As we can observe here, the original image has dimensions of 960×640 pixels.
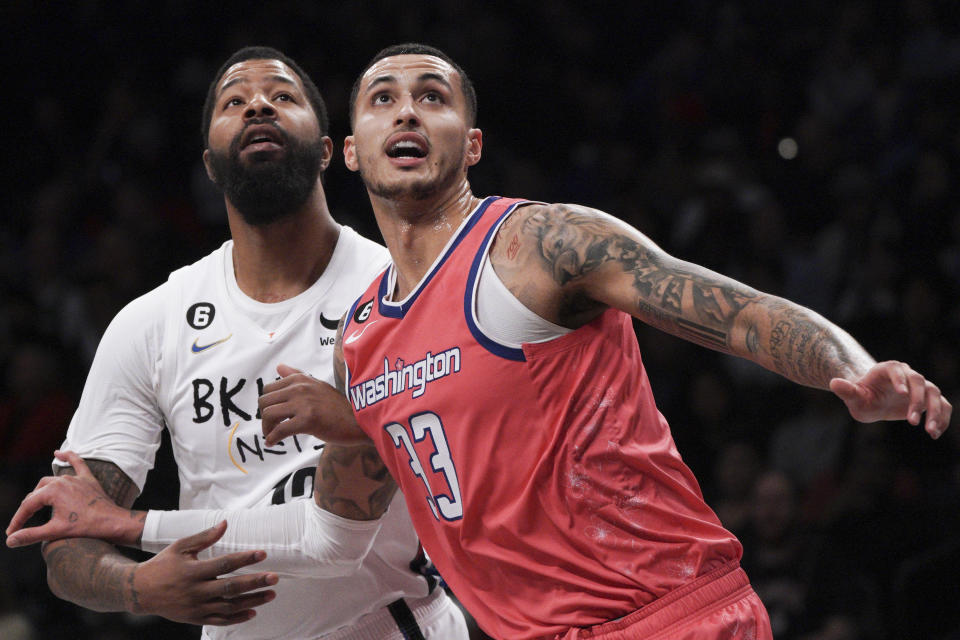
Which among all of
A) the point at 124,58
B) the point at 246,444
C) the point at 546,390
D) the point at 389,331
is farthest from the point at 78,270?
the point at 546,390

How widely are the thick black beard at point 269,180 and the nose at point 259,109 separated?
0.19 feet

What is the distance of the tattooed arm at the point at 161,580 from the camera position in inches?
114

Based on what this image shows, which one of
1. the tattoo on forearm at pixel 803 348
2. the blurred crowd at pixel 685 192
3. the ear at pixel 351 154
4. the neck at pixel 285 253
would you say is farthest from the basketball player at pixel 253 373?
the blurred crowd at pixel 685 192

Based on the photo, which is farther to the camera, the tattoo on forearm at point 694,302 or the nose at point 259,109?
the nose at point 259,109

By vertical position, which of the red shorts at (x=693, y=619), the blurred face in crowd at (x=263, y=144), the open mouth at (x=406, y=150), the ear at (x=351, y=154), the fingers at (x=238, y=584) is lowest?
the red shorts at (x=693, y=619)

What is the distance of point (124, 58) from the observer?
319 inches

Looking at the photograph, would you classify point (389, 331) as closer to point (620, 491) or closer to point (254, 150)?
point (620, 491)

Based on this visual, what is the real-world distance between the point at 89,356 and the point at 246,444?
12.3 feet

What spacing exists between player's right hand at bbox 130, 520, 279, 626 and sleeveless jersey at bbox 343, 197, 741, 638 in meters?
0.60

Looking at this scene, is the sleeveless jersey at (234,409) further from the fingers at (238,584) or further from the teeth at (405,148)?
A: the teeth at (405,148)

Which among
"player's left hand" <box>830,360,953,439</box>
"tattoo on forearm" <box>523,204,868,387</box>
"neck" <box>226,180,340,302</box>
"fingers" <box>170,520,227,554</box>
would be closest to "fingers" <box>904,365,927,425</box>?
"player's left hand" <box>830,360,953,439</box>

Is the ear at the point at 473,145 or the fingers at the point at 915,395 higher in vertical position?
the ear at the point at 473,145

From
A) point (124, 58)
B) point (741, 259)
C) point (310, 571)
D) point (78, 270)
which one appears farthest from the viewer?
point (124, 58)

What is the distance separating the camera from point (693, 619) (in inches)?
94.7
